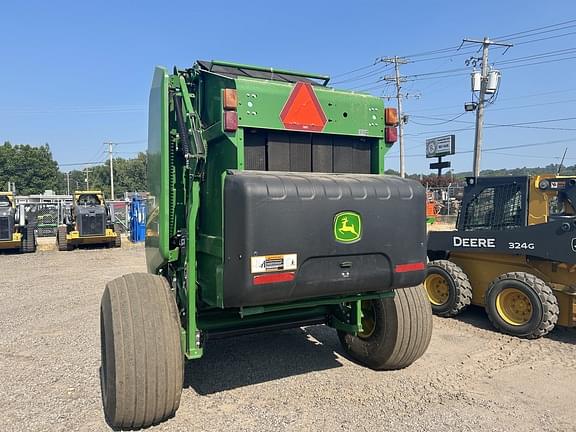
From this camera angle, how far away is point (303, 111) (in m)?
3.46

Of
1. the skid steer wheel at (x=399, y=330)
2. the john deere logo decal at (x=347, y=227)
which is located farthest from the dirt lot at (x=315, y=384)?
the john deere logo decal at (x=347, y=227)

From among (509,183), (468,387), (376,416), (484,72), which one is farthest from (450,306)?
(484,72)

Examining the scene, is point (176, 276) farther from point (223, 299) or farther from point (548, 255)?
point (548, 255)

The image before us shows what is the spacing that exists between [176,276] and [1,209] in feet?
49.5

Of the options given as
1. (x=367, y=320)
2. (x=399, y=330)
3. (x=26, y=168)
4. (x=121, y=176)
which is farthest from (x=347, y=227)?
(x=121, y=176)

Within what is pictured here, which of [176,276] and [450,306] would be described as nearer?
[176,276]

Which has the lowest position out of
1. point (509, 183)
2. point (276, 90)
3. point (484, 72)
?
point (509, 183)

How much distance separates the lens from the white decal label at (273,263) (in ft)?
9.67

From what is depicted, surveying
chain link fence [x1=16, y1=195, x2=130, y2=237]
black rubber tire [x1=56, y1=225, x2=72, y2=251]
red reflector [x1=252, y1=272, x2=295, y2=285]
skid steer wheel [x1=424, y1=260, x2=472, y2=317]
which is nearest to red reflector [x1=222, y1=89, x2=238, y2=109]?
red reflector [x1=252, y1=272, x2=295, y2=285]

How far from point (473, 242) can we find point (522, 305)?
1.14 meters

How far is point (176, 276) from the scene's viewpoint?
4090 mm

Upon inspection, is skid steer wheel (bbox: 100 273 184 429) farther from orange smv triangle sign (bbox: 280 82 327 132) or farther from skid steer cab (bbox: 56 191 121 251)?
skid steer cab (bbox: 56 191 121 251)

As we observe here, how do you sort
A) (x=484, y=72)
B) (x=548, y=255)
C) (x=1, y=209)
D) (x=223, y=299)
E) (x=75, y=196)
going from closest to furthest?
(x=223, y=299)
(x=548, y=255)
(x=1, y=209)
(x=75, y=196)
(x=484, y=72)

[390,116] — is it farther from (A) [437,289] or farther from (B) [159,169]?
(A) [437,289]
